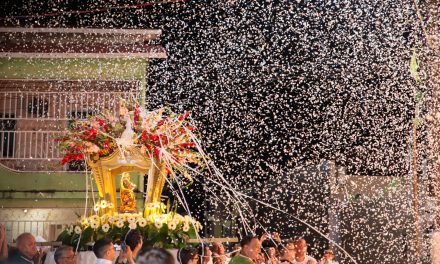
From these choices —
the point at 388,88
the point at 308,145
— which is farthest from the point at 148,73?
the point at 388,88

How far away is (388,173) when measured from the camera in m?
17.3

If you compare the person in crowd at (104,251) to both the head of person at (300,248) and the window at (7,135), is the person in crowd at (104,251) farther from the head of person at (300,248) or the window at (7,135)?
the window at (7,135)

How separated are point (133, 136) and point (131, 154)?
0.26 meters

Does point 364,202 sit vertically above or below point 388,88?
below

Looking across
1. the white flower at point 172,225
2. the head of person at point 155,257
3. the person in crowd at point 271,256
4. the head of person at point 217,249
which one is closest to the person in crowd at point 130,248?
the white flower at point 172,225

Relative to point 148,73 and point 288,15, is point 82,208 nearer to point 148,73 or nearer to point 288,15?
point 148,73

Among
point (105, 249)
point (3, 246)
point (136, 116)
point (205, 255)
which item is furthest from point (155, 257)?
point (136, 116)

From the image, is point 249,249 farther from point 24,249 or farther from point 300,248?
point 300,248

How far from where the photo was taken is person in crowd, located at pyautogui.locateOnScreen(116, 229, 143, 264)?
22.5ft

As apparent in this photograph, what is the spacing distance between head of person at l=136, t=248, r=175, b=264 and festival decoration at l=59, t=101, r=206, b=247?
429cm

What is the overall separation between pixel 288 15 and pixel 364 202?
15.3 feet

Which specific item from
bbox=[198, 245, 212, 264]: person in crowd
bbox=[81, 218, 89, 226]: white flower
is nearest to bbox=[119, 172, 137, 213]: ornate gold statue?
bbox=[81, 218, 89, 226]: white flower

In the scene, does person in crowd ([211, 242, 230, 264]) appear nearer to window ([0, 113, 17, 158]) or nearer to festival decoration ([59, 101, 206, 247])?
festival decoration ([59, 101, 206, 247])

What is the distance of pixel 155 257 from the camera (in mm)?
4047
